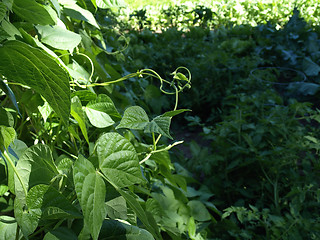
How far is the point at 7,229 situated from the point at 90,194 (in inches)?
5.8

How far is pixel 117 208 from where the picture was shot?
556mm

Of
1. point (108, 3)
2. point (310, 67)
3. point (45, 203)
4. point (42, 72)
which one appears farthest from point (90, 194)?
point (310, 67)

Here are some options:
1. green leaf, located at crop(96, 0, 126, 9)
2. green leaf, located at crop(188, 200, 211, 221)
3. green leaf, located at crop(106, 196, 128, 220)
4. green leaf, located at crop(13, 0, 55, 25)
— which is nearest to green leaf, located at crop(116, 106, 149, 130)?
green leaf, located at crop(106, 196, 128, 220)

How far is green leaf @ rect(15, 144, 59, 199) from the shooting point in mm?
542

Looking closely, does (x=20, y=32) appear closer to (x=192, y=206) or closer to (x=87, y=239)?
(x=87, y=239)

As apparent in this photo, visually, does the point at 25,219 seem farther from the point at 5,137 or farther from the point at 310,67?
the point at 310,67

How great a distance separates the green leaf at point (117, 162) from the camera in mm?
504

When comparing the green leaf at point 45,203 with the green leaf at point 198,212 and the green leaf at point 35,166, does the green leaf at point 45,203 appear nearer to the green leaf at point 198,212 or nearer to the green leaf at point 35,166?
the green leaf at point 35,166

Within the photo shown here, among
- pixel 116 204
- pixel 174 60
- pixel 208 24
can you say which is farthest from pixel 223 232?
pixel 208 24

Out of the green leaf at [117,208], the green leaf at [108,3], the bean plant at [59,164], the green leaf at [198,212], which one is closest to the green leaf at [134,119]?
the bean plant at [59,164]

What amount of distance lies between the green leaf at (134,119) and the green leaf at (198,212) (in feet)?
3.45

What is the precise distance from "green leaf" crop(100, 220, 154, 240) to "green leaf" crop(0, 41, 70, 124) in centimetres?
17

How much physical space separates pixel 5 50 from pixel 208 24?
490cm

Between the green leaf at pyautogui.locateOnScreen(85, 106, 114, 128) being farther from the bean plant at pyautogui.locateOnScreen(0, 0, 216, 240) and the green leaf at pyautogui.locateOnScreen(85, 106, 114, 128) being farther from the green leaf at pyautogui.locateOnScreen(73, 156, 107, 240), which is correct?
the green leaf at pyautogui.locateOnScreen(73, 156, 107, 240)
